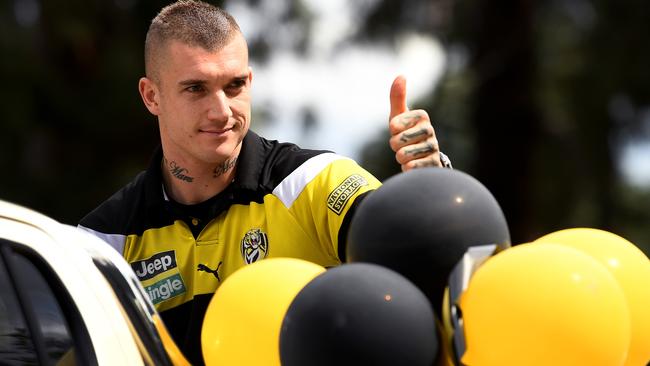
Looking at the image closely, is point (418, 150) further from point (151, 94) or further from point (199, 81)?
point (151, 94)

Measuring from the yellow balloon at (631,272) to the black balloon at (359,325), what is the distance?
578mm

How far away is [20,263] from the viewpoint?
264 centimetres

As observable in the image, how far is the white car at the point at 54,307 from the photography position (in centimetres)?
261

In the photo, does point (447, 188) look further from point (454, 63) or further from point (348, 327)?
point (454, 63)

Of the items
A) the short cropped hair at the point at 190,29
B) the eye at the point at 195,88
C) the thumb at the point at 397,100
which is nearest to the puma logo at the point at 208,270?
the eye at the point at 195,88

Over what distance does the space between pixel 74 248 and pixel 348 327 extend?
63 cm

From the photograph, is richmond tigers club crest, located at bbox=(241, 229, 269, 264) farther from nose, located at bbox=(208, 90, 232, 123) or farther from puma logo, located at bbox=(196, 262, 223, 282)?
nose, located at bbox=(208, 90, 232, 123)

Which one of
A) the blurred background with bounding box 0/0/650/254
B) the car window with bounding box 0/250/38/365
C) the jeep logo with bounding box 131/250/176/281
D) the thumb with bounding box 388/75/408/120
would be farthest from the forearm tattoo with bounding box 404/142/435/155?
the blurred background with bounding box 0/0/650/254

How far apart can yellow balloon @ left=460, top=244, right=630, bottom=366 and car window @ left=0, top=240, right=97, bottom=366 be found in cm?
83

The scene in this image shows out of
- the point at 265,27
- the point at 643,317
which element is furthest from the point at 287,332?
the point at 265,27

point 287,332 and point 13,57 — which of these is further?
point 13,57

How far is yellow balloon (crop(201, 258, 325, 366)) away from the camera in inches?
115

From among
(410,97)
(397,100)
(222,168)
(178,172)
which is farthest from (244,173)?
(410,97)

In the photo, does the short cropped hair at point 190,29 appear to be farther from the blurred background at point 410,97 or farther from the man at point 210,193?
the blurred background at point 410,97
